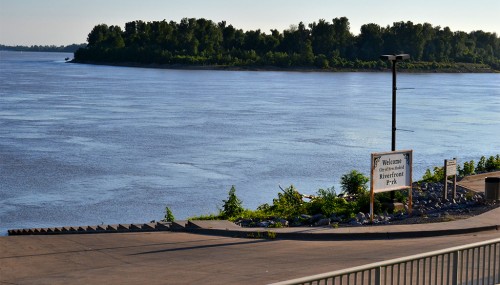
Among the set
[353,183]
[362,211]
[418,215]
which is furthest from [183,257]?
[353,183]

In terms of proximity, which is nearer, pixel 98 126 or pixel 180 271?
pixel 180 271

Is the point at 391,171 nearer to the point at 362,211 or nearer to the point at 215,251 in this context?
the point at 362,211

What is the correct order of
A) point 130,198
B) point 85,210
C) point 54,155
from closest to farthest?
point 85,210
point 130,198
point 54,155

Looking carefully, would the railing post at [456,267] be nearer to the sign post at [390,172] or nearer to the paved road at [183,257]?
the paved road at [183,257]

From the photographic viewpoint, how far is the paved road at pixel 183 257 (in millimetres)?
13891

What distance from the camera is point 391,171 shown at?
19828 mm

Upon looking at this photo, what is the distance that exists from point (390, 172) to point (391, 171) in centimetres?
5

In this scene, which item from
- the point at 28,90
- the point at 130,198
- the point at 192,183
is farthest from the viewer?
the point at 28,90

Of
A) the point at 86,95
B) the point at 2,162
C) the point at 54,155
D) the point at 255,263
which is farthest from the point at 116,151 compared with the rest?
the point at 86,95

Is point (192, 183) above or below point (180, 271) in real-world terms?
below

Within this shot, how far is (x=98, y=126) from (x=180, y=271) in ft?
166

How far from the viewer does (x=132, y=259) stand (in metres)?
15.8

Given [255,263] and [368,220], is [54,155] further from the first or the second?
[255,263]

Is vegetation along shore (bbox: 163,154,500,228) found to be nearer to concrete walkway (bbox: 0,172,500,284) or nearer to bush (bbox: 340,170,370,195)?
concrete walkway (bbox: 0,172,500,284)
